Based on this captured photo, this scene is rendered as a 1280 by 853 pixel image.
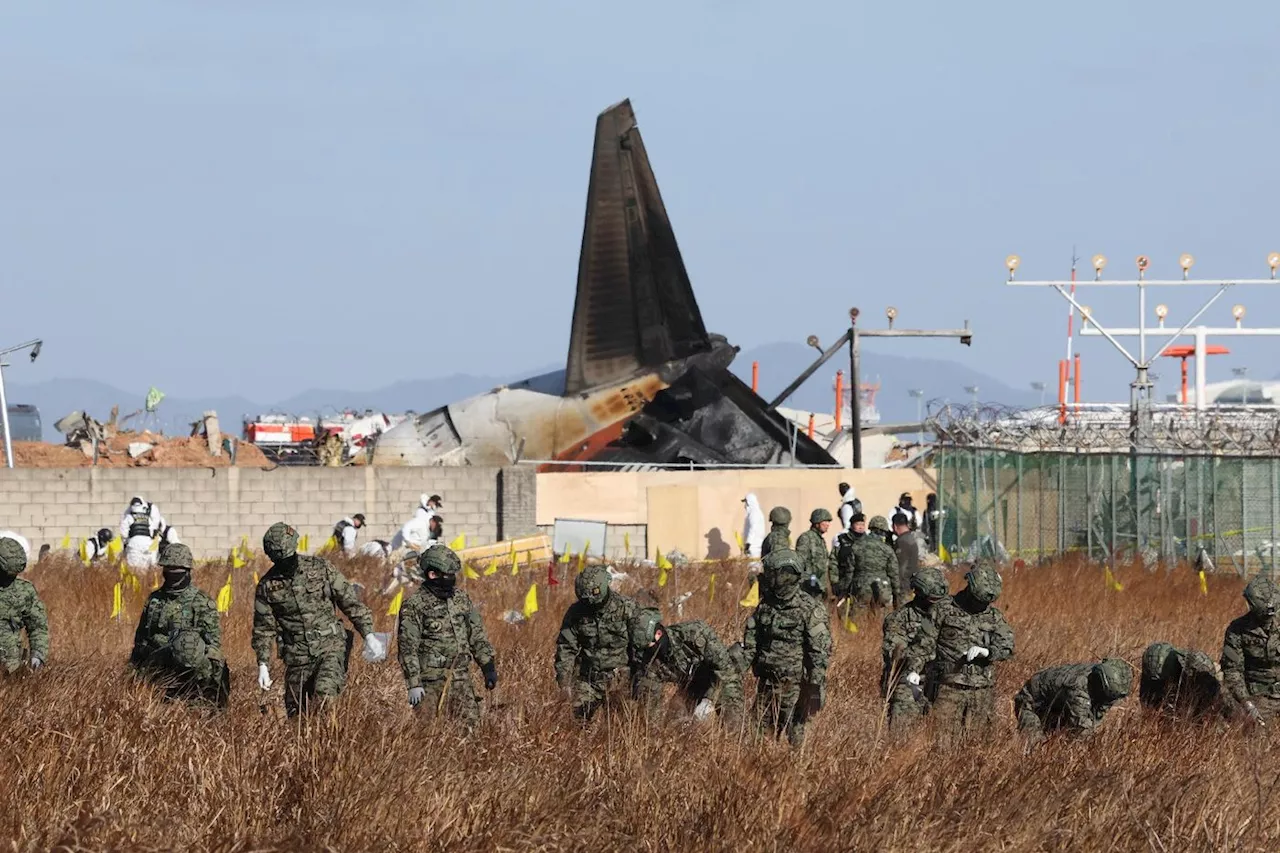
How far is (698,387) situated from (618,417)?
162cm

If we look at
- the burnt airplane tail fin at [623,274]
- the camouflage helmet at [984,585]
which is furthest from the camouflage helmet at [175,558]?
the burnt airplane tail fin at [623,274]

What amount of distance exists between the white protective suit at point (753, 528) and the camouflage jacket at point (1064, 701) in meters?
15.6

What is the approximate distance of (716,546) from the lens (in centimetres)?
2912

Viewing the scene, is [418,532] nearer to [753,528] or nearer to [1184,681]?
[753,528]

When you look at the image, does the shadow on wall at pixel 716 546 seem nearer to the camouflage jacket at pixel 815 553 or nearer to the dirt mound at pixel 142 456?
the camouflage jacket at pixel 815 553

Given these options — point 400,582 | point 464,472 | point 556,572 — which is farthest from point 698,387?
point 400,582

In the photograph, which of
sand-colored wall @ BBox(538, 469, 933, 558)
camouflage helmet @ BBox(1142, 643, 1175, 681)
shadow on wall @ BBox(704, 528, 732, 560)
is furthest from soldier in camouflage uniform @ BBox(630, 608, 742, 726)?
shadow on wall @ BBox(704, 528, 732, 560)

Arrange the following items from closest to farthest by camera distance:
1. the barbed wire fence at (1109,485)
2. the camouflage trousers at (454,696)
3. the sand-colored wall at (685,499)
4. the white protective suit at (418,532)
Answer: the camouflage trousers at (454,696) → the barbed wire fence at (1109,485) → the white protective suit at (418,532) → the sand-colored wall at (685,499)

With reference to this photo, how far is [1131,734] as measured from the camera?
35.6ft

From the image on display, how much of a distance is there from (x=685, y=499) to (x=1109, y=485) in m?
6.99

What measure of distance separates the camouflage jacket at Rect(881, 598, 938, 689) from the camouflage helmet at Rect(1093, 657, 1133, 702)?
4.07 ft

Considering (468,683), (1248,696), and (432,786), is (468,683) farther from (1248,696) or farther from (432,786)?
(1248,696)

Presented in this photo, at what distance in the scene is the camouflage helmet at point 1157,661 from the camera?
1146 centimetres

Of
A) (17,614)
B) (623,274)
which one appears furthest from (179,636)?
(623,274)
